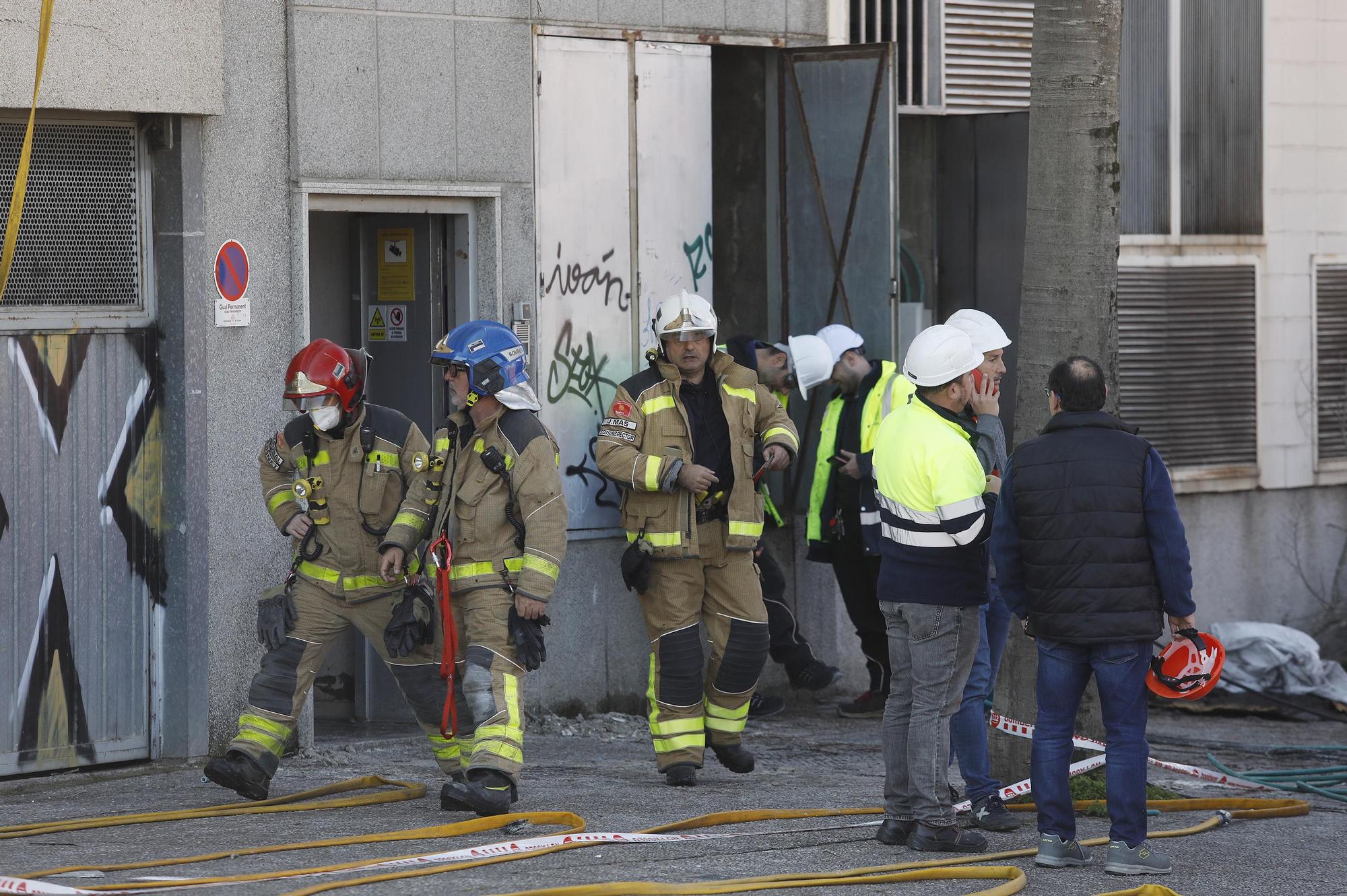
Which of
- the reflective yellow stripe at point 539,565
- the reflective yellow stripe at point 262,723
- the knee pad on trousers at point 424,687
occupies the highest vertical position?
the reflective yellow stripe at point 539,565

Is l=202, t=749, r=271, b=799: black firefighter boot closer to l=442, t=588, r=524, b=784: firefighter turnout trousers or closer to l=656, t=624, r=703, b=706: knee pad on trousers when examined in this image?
l=442, t=588, r=524, b=784: firefighter turnout trousers

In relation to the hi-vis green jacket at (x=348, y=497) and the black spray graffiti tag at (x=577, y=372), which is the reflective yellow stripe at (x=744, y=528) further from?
the black spray graffiti tag at (x=577, y=372)

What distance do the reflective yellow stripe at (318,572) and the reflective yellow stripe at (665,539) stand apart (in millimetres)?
1400

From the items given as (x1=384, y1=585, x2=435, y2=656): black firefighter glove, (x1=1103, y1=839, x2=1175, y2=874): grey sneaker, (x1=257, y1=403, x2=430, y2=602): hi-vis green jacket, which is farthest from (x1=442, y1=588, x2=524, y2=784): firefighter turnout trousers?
(x1=1103, y1=839, x2=1175, y2=874): grey sneaker

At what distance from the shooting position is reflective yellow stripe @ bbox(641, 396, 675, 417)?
7664mm

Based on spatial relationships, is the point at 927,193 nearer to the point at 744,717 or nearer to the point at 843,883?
the point at 744,717

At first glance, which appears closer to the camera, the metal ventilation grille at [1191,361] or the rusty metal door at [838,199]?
the rusty metal door at [838,199]

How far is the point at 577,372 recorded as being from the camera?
908 cm

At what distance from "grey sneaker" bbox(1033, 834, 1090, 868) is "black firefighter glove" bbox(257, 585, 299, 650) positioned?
9.41 feet

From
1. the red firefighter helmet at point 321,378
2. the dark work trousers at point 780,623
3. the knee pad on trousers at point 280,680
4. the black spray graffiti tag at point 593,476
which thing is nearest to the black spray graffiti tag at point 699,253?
the black spray graffiti tag at point 593,476

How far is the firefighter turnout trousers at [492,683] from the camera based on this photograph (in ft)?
21.6

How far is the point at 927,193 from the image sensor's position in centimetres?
1092

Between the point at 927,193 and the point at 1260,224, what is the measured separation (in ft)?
7.46

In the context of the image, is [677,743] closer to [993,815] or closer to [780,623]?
[993,815]
